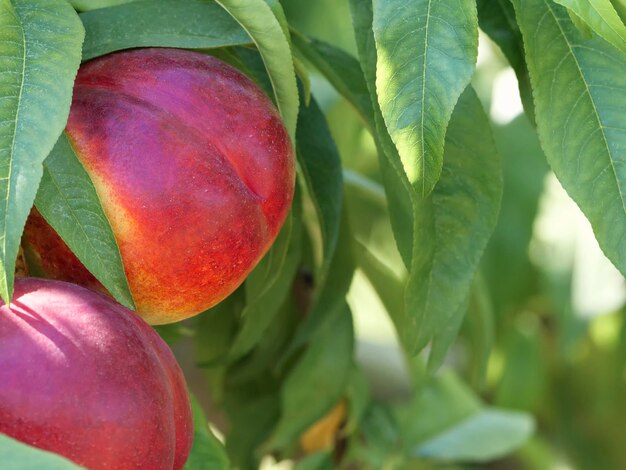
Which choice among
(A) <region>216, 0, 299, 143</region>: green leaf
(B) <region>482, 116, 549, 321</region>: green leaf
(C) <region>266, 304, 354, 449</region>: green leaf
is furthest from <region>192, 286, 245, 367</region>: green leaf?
Result: (B) <region>482, 116, 549, 321</region>: green leaf

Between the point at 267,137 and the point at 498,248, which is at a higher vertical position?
the point at 267,137

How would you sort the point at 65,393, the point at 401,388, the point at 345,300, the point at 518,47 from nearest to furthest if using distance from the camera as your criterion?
the point at 65,393, the point at 518,47, the point at 345,300, the point at 401,388

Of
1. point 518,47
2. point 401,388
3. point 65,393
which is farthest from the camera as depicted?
point 401,388

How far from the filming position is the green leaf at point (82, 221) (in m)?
0.39

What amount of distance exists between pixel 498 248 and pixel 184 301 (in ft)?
2.64

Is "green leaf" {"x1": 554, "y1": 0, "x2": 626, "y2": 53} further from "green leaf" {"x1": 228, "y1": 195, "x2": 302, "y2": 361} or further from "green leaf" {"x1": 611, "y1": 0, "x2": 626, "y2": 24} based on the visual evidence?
"green leaf" {"x1": 228, "y1": 195, "x2": 302, "y2": 361}

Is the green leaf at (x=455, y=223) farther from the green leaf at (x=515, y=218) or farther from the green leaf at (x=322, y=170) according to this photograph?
the green leaf at (x=515, y=218)

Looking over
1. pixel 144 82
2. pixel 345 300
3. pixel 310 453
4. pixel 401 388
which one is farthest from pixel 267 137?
pixel 401 388

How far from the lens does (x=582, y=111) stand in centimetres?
45

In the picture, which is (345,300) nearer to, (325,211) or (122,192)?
(325,211)

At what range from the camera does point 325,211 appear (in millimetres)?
571

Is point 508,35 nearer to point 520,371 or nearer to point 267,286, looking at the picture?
point 267,286

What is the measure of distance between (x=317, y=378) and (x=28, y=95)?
1.27 ft

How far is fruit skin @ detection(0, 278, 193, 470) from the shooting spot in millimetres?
364
